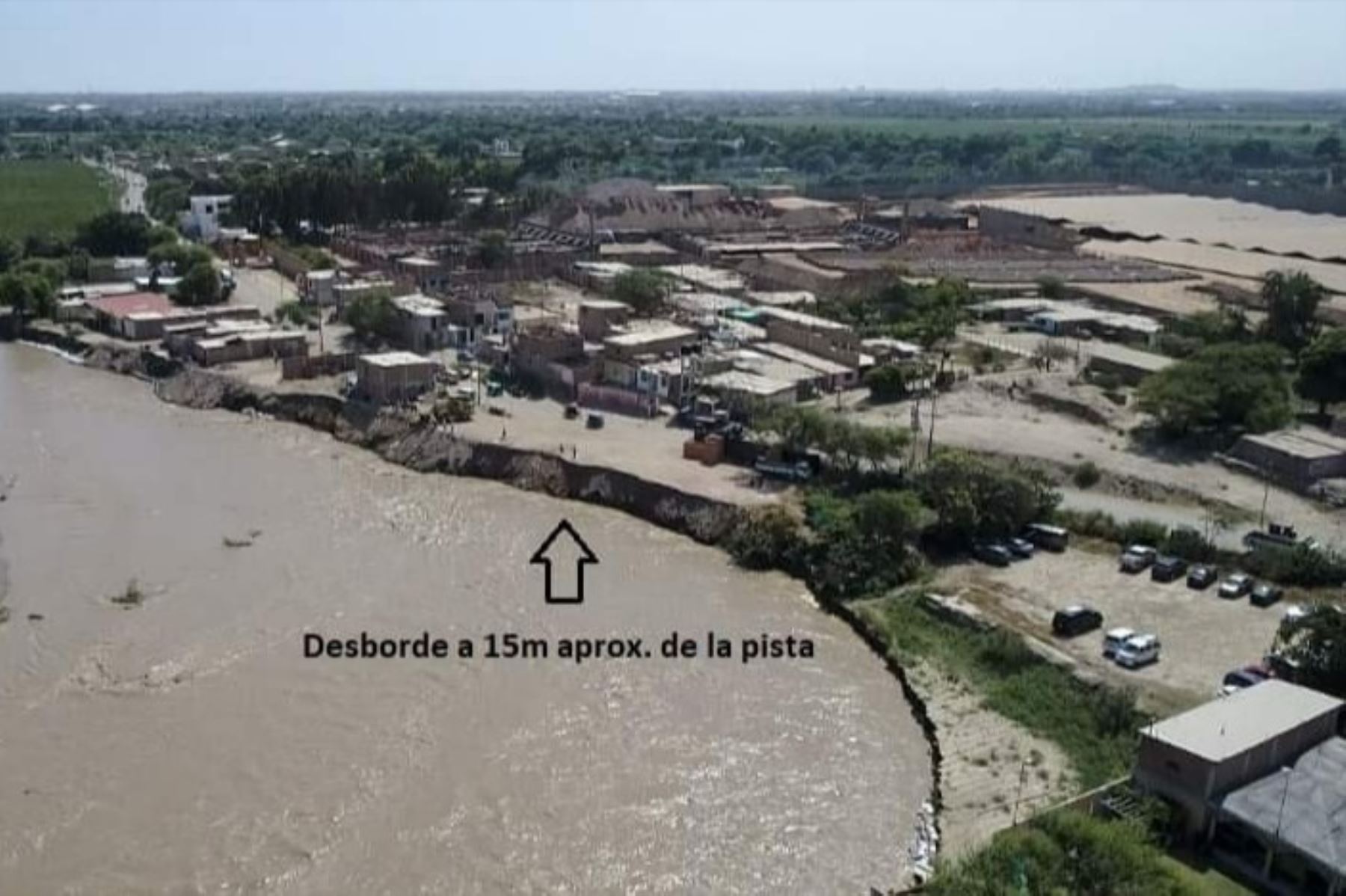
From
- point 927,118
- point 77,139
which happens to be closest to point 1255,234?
point 77,139

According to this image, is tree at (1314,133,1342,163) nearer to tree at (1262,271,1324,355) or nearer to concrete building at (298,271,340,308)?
tree at (1262,271,1324,355)

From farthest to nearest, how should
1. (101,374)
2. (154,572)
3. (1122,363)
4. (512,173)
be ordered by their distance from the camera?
(512,173)
(101,374)
(1122,363)
(154,572)

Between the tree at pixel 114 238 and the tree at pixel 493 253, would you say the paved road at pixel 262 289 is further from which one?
the tree at pixel 493 253

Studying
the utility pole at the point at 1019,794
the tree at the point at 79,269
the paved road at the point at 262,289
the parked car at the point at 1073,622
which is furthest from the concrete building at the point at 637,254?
the utility pole at the point at 1019,794

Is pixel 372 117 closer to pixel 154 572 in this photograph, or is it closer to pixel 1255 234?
pixel 1255 234

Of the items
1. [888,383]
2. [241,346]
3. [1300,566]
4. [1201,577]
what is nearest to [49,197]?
[241,346]

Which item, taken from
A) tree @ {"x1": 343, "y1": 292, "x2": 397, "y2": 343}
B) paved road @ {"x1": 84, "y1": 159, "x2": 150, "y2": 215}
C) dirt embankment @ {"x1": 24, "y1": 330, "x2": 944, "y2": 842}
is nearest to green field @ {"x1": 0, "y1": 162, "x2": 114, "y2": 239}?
paved road @ {"x1": 84, "y1": 159, "x2": 150, "y2": 215}
